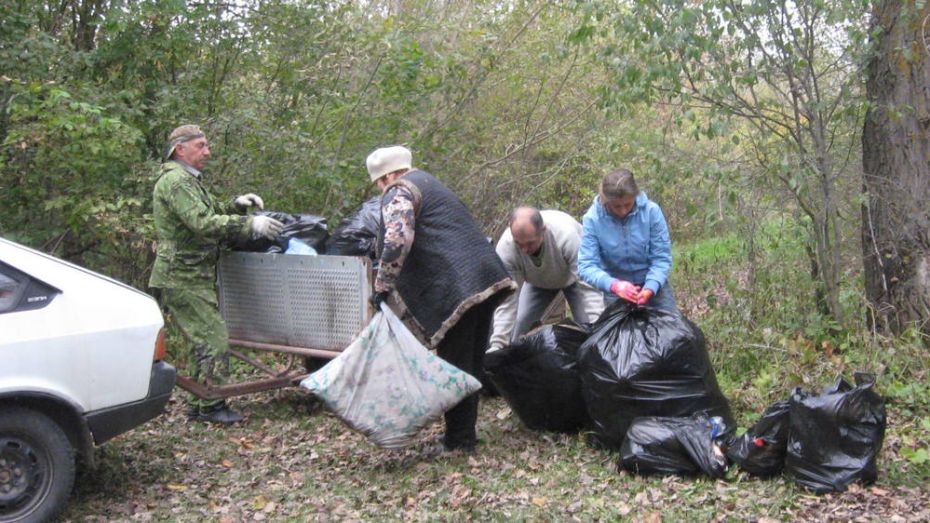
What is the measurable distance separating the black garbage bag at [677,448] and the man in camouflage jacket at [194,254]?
2.72m

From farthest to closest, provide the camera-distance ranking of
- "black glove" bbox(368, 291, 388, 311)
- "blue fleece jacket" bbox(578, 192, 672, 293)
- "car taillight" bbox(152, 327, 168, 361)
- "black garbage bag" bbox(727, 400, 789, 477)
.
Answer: "blue fleece jacket" bbox(578, 192, 672, 293)
"black glove" bbox(368, 291, 388, 311)
"car taillight" bbox(152, 327, 168, 361)
"black garbage bag" bbox(727, 400, 789, 477)

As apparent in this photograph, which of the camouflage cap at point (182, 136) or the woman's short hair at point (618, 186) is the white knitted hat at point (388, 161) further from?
the camouflage cap at point (182, 136)

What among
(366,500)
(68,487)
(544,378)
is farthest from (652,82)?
(68,487)

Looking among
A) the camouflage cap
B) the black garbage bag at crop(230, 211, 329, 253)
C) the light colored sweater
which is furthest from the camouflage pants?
the light colored sweater

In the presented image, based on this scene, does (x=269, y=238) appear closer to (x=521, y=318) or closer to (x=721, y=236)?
(x=521, y=318)

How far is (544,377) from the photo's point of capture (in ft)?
19.1

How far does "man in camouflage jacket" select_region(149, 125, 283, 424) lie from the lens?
6.34m

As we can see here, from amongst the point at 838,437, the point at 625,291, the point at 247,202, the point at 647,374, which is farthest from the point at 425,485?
the point at 247,202

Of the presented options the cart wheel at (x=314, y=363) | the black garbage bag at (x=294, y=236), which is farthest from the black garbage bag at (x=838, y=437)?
the cart wheel at (x=314, y=363)

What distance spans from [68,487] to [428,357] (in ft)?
6.10

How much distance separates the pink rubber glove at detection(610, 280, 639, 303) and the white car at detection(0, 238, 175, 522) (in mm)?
2466

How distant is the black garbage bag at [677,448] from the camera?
4.93m

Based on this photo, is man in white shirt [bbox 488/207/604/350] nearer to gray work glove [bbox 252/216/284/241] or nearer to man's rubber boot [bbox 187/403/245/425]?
gray work glove [bbox 252/216/284/241]

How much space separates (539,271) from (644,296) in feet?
3.37
